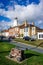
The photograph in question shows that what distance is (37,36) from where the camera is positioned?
63.3 m

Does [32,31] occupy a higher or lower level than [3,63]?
higher

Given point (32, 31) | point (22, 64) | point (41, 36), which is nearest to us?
point (22, 64)

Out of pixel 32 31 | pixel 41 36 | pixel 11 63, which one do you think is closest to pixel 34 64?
pixel 11 63

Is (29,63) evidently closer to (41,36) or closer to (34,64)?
(34,64)

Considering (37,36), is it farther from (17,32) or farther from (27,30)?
(17,32)

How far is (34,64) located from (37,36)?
4810 cm

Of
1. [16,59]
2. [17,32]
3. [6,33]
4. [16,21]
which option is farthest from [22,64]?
[6,33]

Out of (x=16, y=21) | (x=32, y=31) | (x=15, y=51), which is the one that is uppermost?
(x=16, y=21)

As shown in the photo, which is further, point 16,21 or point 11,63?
point 16,21

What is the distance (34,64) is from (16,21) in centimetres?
9228

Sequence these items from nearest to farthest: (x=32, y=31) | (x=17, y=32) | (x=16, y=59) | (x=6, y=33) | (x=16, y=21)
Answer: (x=16, y=59) < (x=32, y=31) < (x=17, y=32) < (x=16, y=21) < (x=6, y=33)

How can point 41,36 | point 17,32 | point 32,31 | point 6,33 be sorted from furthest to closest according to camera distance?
point 6,33, point 17,32, point 32,31, point 41,36

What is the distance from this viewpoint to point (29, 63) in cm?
1584

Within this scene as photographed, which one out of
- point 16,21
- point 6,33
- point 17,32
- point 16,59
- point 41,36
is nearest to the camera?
point 16,59
